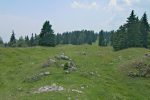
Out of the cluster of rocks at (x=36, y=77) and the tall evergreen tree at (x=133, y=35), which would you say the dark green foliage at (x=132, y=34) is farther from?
the cluster of rocks at (x=36, y=77)

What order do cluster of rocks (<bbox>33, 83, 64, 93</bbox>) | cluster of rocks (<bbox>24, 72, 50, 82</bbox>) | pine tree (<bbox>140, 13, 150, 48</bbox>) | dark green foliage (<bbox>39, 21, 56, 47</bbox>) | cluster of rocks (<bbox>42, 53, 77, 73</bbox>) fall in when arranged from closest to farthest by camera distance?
cluster of rocks (<bbox>33, 83, 64, 93</bbox>), cluster of rocks (<bbox>24, 72, 50, 82</bbox>), cluster of rocks (<bbox>42, 53, 77, 73</bbox>), pine tree (<bbox>140, 13, 150, 48</bbox>), dark green foliage (<bbox>39, 21, 56, 47</bbox>)

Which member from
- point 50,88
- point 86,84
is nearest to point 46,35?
point 86,84

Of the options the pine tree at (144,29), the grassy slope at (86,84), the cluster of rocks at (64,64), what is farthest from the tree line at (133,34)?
the cluster of rocks at (64,64)

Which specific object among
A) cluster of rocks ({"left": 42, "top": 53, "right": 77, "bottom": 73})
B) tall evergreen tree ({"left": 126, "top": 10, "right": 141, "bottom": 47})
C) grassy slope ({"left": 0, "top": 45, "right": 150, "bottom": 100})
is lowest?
grassy slope ({"left": 0, "top": 45, "right": 150, "bottom": 100})

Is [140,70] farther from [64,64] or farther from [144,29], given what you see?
[144,29]

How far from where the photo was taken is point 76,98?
121 feet

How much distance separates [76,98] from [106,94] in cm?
663

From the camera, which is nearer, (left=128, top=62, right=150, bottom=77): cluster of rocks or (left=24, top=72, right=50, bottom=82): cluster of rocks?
(left=24, top=72, right=50, bottom=82): cluster of rocks

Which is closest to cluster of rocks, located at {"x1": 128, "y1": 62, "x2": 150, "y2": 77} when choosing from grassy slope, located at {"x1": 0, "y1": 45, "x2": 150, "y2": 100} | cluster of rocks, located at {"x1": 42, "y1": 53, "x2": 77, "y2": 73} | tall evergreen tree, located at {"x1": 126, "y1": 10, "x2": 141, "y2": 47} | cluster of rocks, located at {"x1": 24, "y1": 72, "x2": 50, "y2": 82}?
grassy slope, located at {"x1": 0, "y1": 45, "x2": 150, "y2": 100}

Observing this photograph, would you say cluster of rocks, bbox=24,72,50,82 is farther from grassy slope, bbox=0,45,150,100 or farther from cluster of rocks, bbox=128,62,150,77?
cluster of rocks, bbox=128,62,150,77

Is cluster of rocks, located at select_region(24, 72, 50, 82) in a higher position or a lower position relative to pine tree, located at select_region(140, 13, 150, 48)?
lower

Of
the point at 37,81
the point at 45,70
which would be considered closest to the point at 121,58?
the point at 45,70

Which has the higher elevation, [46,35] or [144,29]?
[144,29]

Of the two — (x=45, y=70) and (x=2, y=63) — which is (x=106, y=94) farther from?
(x=2, y=63)
